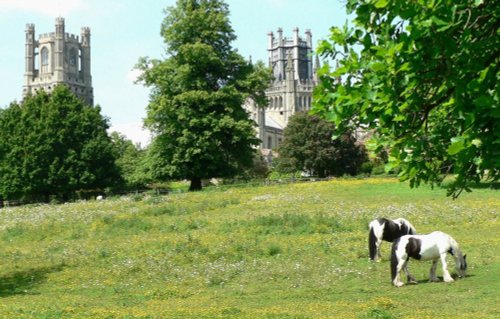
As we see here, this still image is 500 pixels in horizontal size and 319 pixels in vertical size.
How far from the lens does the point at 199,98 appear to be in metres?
52.8

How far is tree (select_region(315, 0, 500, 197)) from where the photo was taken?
7.14 meters

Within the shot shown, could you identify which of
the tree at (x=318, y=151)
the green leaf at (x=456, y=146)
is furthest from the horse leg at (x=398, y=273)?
the tree at (x=318, y=151)

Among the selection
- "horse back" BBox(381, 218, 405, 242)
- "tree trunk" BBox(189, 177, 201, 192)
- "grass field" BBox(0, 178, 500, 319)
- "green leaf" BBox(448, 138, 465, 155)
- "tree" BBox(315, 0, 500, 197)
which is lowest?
"grass field" BBox(0, 178, 500, 319)

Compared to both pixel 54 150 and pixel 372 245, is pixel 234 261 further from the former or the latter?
pixel 54 150

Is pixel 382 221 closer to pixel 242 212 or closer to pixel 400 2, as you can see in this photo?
pixel 242 212

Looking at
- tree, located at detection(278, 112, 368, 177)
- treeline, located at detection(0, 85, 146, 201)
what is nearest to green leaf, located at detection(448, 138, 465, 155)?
treeline, located at detection(0, 85, 146, 201)

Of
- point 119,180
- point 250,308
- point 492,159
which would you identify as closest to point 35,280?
point 250,308

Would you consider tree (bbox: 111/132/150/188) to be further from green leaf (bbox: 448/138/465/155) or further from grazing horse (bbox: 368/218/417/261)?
green leaf (bbox: 448/138/465/155)

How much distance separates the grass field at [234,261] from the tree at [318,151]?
4823 cm

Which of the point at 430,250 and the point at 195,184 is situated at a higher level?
the point at 195,184

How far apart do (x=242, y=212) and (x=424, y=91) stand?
28.5 metres

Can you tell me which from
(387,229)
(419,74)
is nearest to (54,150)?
(387,229)

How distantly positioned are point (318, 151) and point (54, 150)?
128ft

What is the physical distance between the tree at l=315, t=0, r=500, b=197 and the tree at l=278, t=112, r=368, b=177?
265 feet
